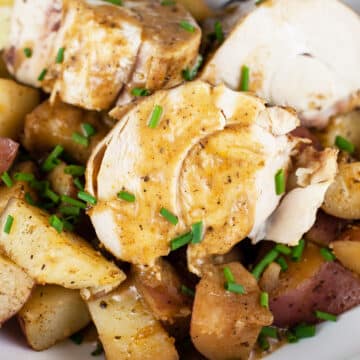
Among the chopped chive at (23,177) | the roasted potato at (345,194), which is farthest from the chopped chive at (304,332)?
the chopped chive at (23,177)

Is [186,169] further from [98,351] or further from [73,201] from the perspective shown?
[98,351]

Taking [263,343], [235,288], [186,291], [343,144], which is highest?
[343,144]

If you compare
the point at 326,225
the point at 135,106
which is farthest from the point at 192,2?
the point at 326,225

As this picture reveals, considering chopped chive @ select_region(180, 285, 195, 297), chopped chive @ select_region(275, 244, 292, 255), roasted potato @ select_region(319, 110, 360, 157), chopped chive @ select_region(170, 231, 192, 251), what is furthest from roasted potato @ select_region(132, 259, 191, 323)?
roasted potato @ select_region(319, 110, 360, 157)

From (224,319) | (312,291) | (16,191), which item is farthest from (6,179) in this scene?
(312,291)

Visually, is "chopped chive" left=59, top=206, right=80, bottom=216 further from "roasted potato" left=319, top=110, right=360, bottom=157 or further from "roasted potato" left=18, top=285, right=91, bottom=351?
"roasted potato" left=319, top=110, right=360, bottom=157
